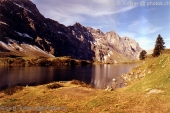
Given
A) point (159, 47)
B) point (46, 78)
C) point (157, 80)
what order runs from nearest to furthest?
point (157, 80) → point (46, 78) → point (159, 47)

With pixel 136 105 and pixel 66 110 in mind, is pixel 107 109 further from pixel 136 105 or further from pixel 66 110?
pixel 66 110

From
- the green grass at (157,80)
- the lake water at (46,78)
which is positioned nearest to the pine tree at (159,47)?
the lake water at (46,78)

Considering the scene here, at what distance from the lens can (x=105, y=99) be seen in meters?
26.9

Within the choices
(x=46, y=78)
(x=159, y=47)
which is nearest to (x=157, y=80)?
(x=46, y=78)

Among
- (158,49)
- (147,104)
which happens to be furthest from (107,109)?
(158,49)

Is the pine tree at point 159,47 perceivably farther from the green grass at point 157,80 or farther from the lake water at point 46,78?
the green grass at point 157,80

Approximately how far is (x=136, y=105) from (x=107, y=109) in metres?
3.60

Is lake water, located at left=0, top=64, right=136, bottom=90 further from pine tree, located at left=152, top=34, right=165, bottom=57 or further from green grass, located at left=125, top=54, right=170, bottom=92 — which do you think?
green grass, located at left=125, top=54, right=170, bottom=92

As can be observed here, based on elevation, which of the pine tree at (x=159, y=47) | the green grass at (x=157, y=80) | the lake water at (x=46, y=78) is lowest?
the lake water at (x=46, y=78)

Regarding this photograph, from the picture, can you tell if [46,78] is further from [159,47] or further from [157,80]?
[157,80]

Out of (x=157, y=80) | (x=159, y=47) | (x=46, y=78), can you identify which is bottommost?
(x=46, y=78)

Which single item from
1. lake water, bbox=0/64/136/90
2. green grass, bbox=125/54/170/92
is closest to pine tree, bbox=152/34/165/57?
lake water, bbox=0/64/136/90

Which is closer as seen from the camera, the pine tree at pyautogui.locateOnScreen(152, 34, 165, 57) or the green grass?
the green grass

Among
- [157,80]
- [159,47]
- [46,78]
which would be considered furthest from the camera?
[159,47]
